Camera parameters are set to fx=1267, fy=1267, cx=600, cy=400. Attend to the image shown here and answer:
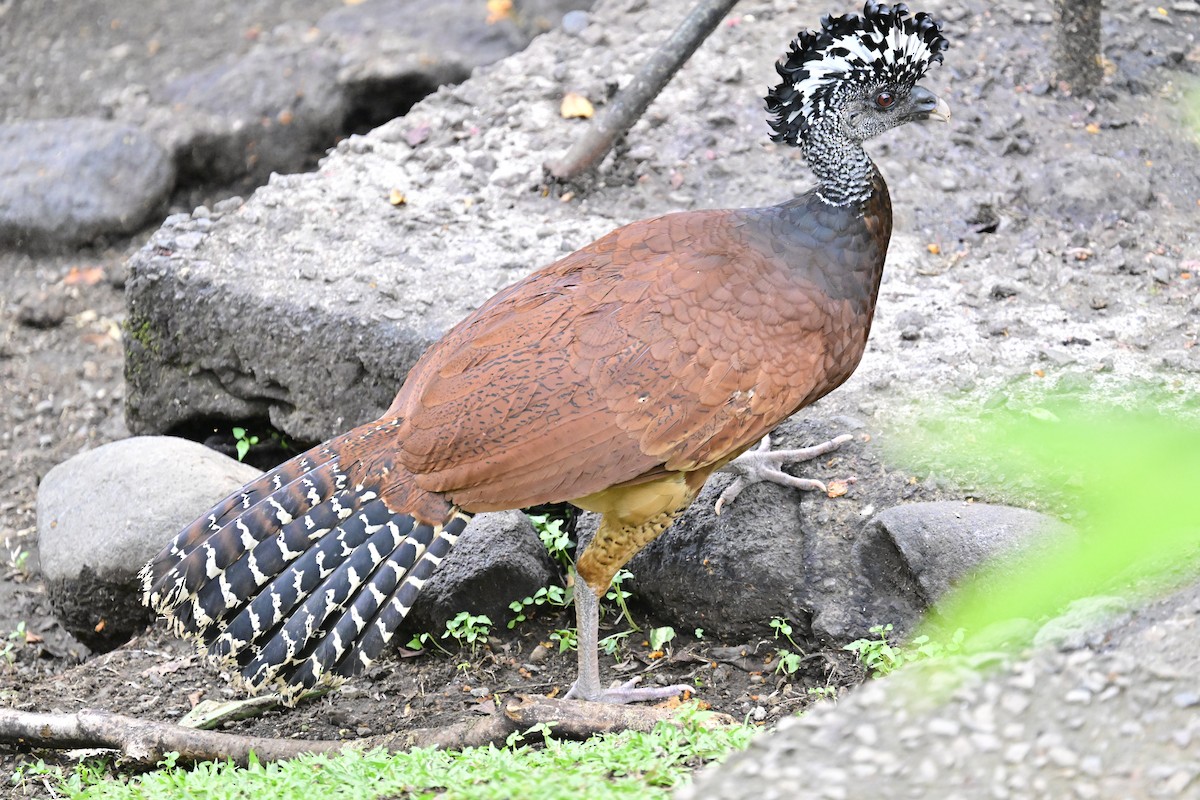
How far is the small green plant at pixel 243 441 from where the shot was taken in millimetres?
5922

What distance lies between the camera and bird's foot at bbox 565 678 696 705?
4.13 m

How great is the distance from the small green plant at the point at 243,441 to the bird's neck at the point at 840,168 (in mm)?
3085

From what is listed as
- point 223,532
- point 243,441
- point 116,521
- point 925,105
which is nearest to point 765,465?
point 925,105

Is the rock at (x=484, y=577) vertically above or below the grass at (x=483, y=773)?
below

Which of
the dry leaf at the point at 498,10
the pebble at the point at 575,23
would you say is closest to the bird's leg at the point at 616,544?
the pebble at the point at 575,23

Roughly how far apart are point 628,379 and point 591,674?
1.04 m

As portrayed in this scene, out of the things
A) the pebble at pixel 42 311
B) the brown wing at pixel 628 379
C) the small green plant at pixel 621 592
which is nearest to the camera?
the brown wing at pixel 628 379

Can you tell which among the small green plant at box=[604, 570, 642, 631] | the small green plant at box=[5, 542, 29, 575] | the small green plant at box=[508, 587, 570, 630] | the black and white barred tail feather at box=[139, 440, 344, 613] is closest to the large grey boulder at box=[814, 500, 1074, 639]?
the small green plant at box=[604, 570, 642, 631]

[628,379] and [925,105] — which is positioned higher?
[925,105]

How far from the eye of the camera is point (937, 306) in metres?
5.33

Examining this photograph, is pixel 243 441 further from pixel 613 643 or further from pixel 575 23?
pixel 575 23

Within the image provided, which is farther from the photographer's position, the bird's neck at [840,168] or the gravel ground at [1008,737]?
the bird's neck at [840,168]

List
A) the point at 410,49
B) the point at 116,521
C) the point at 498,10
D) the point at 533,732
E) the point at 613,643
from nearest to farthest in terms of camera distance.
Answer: the point at 533,732 < the point at 613,643 < the point at 116,521 < the point at 410,49 < the point at 498,10

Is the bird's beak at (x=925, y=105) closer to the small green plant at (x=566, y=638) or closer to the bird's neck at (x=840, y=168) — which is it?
the bird's neck at (x=840, y=168)
